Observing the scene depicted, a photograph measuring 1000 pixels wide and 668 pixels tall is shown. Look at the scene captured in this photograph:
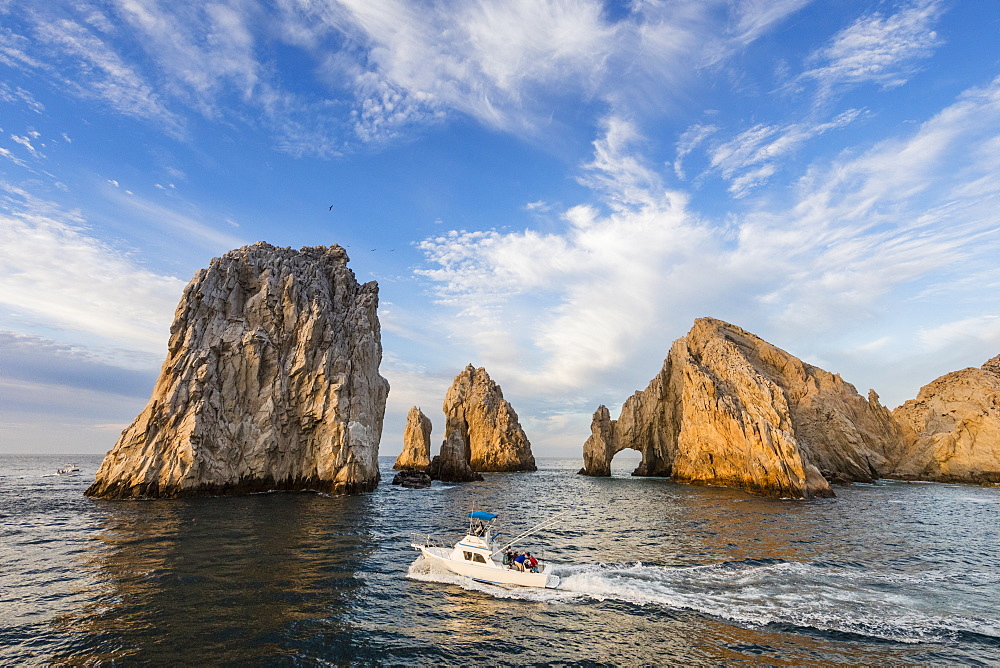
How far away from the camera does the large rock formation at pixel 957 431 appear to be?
76.2 meters

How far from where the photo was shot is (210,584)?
1988 cm

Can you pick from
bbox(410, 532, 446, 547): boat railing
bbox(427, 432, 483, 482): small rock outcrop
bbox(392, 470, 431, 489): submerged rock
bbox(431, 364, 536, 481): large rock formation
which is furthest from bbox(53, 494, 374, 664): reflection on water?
bbox(431, 364, 536, 481): large rock formation

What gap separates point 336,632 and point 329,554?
1071 centimetres

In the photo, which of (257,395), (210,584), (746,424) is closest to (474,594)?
(210,584)

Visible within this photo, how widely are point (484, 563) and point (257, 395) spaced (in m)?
40.6

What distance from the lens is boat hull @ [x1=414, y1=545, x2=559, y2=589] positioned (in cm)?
2155

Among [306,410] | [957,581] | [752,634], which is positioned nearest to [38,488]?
[306,410]

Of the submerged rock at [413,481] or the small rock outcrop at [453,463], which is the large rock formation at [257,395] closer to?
the submerged rock at [413,481]

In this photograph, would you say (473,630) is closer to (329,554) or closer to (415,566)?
(415,566)

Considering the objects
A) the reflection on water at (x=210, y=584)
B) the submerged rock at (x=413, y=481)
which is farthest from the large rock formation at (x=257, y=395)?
the reflection on water at (x=210, y=584)

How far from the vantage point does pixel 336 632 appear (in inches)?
626

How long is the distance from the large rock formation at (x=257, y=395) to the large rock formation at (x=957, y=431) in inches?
3739

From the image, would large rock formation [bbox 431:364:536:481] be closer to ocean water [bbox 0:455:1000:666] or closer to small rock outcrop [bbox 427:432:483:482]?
small rock outcrop [bbox 427:432:483:482]

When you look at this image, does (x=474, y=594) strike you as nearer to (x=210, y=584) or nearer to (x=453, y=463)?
(x=210, y=584)
